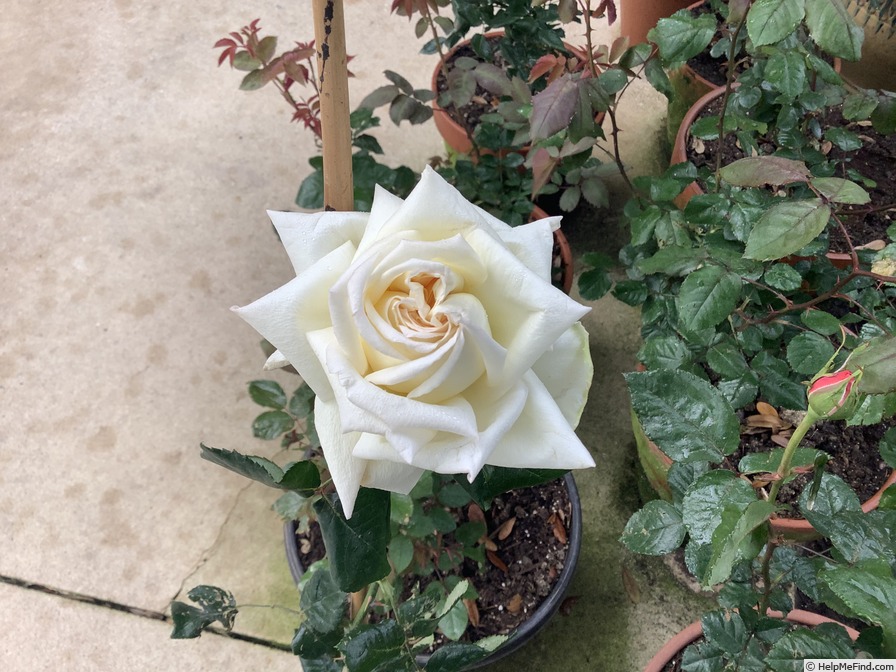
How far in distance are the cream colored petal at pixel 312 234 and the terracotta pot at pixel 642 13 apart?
1625 millimetres

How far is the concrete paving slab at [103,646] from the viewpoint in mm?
1225

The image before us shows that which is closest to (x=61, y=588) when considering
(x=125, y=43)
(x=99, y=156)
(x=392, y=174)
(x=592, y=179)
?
(x=392, y=174)

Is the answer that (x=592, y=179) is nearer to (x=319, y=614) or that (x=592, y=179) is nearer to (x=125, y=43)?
(x=319, y=614)

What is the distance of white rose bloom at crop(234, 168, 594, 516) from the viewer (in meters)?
0.42

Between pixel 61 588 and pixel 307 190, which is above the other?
pixel 307 190

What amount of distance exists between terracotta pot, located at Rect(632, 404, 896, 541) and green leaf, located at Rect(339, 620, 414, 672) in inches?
16.9

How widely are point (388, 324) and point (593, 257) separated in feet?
2.69

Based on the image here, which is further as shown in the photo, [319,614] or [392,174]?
[392,174]

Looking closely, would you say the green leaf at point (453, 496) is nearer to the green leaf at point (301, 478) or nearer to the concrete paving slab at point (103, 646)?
the green leaf at point (301, 478)

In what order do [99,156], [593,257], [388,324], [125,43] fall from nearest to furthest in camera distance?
[388,324] < [593,257] < [99,156] < [125,43]

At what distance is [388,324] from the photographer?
429 millimetres

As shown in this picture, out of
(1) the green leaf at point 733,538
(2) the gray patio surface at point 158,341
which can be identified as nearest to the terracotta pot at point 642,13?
(2) the gray patio surface at point 158,341

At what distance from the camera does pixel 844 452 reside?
1090 millimetres

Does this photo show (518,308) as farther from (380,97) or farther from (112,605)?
(112,605)
